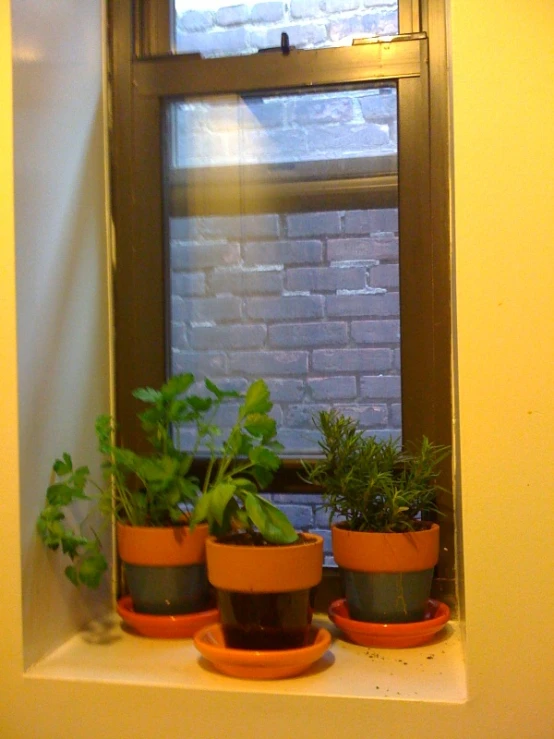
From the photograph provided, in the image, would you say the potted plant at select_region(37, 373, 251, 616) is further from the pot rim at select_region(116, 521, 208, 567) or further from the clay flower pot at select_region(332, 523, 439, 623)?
the clay flower pot at select_region(332, 523, 439, 623)

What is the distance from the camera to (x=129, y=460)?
48.6 inches

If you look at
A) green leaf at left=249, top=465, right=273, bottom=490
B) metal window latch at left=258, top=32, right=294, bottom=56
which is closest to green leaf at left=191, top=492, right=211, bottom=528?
green leaf at left=249, top=465, right=273, bottom=490

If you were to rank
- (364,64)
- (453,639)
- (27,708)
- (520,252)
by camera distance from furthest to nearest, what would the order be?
(364,64) < (453,639) < (27,708) < (520,252)

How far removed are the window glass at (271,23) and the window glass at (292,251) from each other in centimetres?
10

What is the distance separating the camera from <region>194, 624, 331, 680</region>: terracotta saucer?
42.0 inches

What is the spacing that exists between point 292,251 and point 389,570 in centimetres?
58

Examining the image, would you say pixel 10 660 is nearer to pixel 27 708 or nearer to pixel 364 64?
pixel 27 708

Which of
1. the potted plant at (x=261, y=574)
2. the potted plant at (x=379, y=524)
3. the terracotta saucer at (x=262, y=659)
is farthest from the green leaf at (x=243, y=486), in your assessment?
the terracotta saucer at (x=262, y=659)

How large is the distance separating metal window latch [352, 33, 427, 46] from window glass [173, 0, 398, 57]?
32 mm

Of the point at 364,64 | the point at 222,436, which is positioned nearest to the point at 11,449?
the point at 222,436

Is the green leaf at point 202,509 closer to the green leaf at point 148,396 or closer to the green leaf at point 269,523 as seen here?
the green leaf at point 269,523

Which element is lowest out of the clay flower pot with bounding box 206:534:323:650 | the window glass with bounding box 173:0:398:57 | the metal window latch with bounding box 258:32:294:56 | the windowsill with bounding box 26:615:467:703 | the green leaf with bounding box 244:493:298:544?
the windowsill with bounding box 26:615:467:703

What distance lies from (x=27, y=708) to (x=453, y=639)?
0.64 metres

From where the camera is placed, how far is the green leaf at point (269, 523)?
109cm
